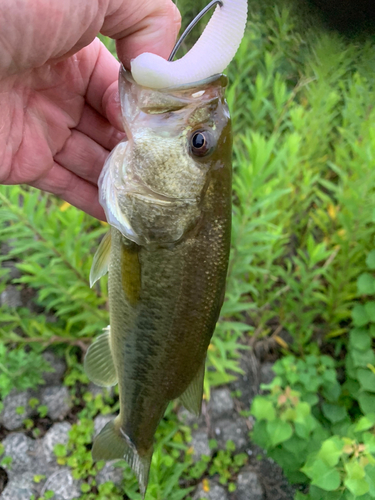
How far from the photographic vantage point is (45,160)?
5.22ft

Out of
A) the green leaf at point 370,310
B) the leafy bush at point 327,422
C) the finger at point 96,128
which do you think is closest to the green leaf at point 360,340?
the leafy bush at point 327,422

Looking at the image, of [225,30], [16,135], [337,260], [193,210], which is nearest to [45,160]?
[16,135]

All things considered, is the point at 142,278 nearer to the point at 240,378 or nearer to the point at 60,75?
the point at 60,75

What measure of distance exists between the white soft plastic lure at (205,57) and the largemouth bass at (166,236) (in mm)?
32

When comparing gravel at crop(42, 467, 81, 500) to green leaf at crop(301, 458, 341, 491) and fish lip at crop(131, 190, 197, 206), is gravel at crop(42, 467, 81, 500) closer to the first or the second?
green leaf at crop(301, 458, 341, 491)

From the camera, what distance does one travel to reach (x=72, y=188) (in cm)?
172

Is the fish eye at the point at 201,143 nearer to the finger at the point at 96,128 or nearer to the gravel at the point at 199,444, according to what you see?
the finger at the point at 96,128

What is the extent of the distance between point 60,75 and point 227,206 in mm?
Answer: 910

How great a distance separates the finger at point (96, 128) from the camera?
165 centimetres

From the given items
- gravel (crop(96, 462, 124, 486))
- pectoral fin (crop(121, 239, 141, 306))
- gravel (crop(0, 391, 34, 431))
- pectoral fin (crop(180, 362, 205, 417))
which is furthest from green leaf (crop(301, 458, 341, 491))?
gravel (crop(0, 391, 34, 431))

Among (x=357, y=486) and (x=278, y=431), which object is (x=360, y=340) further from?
(x=357, y=486)

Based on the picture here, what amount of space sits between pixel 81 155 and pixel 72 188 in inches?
6.5

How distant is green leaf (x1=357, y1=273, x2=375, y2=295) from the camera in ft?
6.17

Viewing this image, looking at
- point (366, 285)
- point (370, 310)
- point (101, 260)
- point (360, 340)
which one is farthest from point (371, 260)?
point (101, 260)
